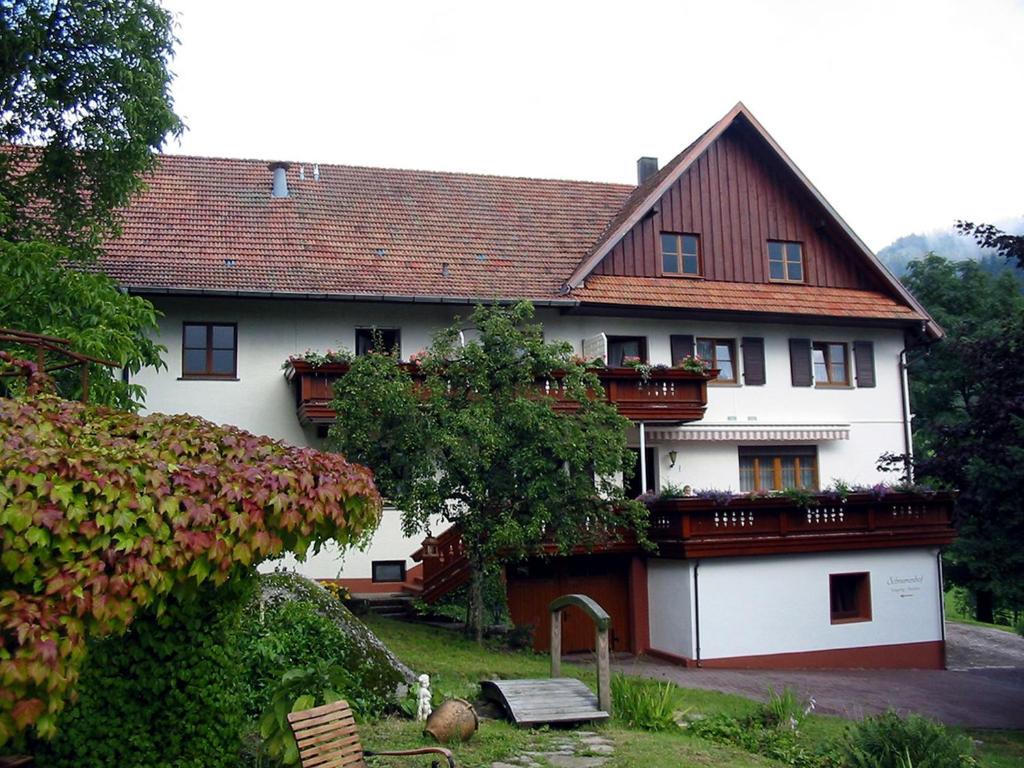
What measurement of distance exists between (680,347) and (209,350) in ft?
37.0

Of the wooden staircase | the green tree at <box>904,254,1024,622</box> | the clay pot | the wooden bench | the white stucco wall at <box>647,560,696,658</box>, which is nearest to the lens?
the wooden bench

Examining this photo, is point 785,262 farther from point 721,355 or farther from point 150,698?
point 150,698

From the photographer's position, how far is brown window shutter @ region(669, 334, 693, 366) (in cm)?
2584

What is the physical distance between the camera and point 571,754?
10.6 m

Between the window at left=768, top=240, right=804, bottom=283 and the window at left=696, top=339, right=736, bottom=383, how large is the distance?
97.6 inches

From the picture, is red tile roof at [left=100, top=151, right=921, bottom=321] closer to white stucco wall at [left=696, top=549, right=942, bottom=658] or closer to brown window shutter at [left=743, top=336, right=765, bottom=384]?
brown window shutter at [left=743, top=336, right=765, bottom=384]

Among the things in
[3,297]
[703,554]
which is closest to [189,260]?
[3,297]

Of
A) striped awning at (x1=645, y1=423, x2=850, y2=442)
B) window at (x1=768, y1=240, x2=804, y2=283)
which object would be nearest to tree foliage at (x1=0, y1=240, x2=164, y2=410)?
striped awning at (x1=645, y1=423, x2=850, y2=442)

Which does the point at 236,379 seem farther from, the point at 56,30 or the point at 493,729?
the point at 493,729

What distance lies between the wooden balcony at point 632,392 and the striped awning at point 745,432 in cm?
63

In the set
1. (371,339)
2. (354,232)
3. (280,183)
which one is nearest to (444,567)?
(371,339)

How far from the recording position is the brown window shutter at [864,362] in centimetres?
2758

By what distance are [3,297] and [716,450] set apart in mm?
16973

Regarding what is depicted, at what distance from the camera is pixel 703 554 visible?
20859mm
